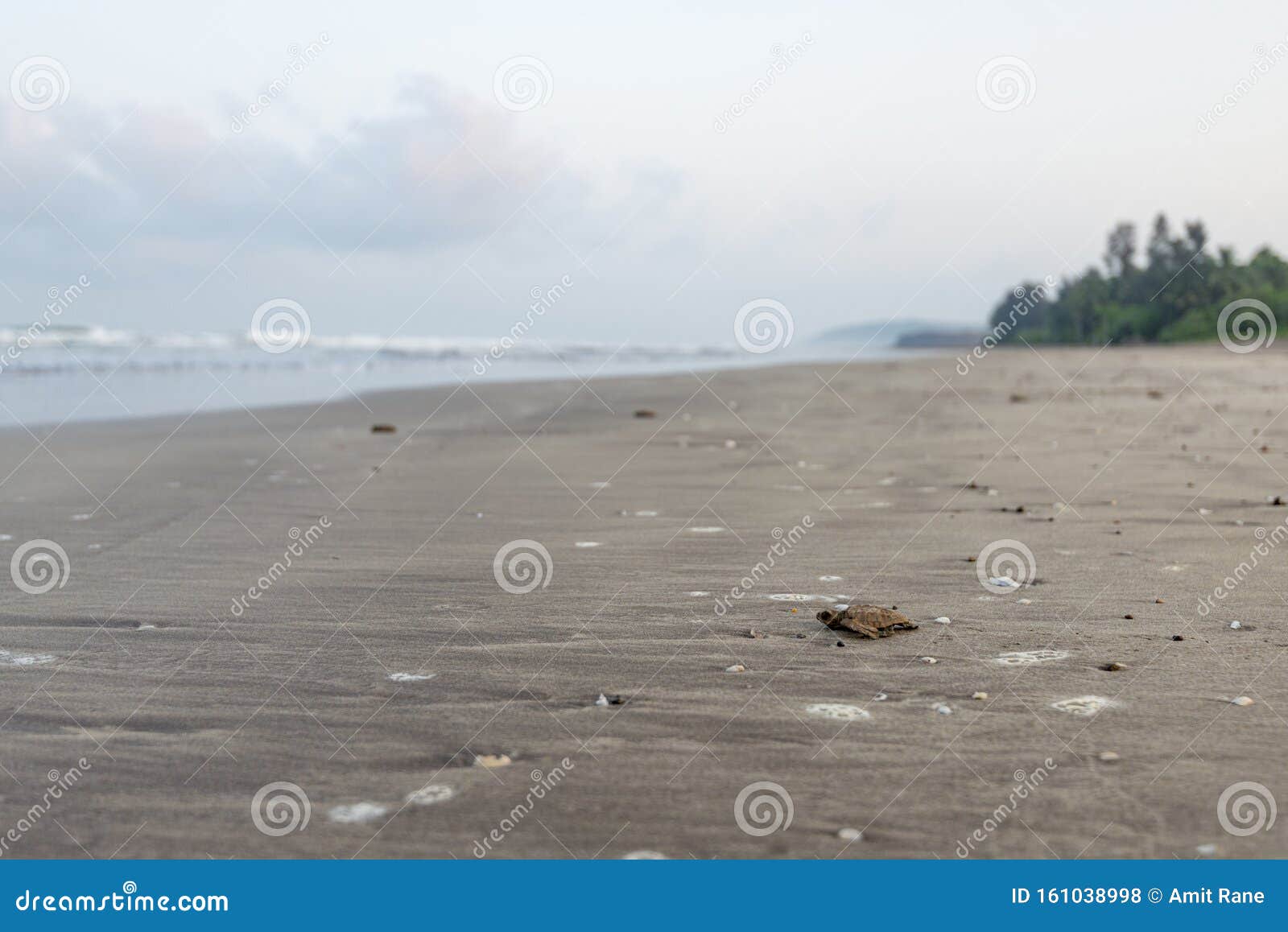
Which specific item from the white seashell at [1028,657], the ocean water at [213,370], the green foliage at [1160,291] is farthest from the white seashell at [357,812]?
the green foliage at [1160,291]

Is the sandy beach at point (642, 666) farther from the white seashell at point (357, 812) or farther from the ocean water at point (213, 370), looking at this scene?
the ocean water at point (213, 370)

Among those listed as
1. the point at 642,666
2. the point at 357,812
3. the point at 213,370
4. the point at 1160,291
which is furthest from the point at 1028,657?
the point at 1160,291

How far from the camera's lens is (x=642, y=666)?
356 centimetres

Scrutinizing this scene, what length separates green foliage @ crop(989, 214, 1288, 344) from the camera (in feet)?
211

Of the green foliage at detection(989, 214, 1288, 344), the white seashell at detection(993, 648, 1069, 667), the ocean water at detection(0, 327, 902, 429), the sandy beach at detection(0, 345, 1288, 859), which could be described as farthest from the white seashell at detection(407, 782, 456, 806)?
the green foliage at detection(989, 214, 1288, 344)

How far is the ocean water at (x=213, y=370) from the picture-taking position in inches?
619

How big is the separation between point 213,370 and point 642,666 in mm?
23036

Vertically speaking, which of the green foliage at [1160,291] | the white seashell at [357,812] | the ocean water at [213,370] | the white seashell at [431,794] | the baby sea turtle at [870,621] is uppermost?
the green foliage at [1160,291]

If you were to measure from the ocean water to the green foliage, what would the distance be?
109 ft

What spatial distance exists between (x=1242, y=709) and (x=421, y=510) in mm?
4947

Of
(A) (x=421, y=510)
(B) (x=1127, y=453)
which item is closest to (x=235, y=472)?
(A) (x=421, y=510)

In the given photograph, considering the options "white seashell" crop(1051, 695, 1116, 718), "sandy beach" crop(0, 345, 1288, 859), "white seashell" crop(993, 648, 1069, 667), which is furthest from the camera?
"white seashell" crop(993, 648, 1069, 667)

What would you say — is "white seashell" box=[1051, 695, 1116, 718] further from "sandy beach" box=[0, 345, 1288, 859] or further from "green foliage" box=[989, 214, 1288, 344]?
"green foliage" box=[989, 214, 1288, 344]

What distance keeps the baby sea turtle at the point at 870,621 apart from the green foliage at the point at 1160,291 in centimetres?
5527
